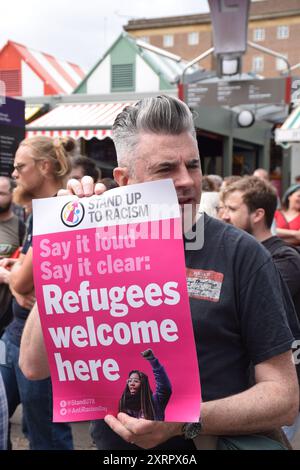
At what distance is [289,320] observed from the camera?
130 centimetres

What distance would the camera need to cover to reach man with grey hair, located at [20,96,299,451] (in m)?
1.16

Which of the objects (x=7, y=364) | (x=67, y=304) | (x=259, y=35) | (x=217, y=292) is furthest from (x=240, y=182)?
(x=259, y=35)

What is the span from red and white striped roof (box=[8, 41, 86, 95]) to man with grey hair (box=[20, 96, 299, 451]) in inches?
407

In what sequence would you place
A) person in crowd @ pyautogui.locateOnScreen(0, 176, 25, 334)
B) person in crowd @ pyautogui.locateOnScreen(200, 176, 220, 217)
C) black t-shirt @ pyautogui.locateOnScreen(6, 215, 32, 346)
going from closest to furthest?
1. black t-shirt @ pyautogui.locateOnScreen(6, 215, 32, 346)
2. person in crowd @ pyautogui.locateOnScreen(200, 176, 220, 217)
3. person in crowd @ pyautogui.locateOnScreen(0, 176, 25, 334)

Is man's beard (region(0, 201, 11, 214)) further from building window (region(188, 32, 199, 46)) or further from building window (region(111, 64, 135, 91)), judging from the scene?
building window (region(188, 32, 199, 46))

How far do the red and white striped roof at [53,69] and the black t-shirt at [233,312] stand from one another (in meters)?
10.5

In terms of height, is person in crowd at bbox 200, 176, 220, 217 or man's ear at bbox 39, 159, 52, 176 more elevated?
man's ear at bbox 39, 159, 52, 176

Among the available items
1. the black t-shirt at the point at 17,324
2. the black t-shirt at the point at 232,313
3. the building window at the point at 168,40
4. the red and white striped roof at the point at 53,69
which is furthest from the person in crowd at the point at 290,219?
the building window at the point at 168,40

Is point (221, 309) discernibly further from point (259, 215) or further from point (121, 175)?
point (259, 215)

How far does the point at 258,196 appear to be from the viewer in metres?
2.70

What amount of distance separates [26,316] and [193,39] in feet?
79.6

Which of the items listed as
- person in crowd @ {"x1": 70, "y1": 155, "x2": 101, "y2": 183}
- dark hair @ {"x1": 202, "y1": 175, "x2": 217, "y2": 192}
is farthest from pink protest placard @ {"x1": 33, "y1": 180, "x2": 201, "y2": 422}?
dark hair @ {"x1": 202, "y1": 175, "x2": 217, "y2": 192}

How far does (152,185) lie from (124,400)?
0.43 m

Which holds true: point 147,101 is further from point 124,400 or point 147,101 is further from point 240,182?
point 240,182
